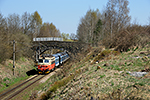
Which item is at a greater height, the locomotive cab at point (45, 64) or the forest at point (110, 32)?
the forest at point (110, 32)

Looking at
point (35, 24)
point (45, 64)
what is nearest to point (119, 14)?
point (45, 64)

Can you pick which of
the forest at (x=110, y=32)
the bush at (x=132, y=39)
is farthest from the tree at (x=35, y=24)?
the bush at (x=132, y=39)

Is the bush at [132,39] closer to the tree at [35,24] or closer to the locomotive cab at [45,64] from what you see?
the locomotive cab at [45,64]

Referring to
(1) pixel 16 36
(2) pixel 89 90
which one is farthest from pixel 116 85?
(1) pixel 16 36

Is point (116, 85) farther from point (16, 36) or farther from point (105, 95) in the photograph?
point (16, 36)

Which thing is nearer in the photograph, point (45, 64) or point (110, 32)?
point (45, 64)

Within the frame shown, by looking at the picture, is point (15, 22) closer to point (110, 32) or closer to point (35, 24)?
point (35, 24)

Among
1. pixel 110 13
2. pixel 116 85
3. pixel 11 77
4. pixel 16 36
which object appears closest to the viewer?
pixel 116 85

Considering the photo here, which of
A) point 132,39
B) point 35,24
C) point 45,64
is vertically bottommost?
point 45,64

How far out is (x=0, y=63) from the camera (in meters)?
23.8

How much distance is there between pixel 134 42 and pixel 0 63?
21.1 m

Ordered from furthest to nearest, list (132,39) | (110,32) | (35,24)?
(35,24) → (110,32) → (132,39)

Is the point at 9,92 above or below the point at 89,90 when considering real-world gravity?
below

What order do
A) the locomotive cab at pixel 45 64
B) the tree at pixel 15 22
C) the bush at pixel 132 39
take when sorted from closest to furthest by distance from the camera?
1. the bush at pixel 132 39
2. the locomotive cab at pixel 45 64
3. the tree at pixel 15 22
